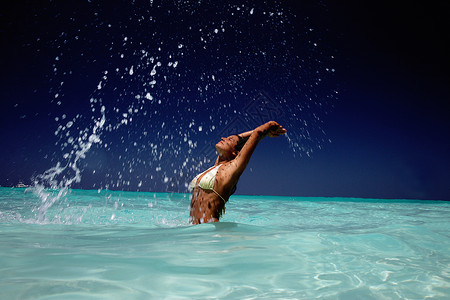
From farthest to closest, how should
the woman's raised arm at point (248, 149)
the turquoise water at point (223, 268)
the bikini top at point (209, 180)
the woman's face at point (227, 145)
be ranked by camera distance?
1. the woman's face at point (227, 145)
2. the bikini top at point (209, 180)
3. the woman's raised arm at point (248, 149)
4. the turquoise water at point (223, 268)

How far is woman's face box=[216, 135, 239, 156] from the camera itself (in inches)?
138

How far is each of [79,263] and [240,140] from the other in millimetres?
2457

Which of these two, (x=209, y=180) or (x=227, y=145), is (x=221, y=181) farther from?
(x=227, y=145)

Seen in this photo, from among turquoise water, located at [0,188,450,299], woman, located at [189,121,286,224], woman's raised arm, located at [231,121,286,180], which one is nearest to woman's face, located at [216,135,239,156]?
woman, located at [189,121,286,224]

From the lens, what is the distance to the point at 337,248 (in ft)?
7.10

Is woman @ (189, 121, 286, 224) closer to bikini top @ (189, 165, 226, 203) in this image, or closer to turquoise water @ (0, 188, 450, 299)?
bikini top @ (189, 165, 226, 203)

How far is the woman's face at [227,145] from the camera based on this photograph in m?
3.51

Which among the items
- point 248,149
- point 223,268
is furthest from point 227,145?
point 223,268

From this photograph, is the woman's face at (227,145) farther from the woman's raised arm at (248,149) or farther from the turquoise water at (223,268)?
the turquoise water at (223,268)

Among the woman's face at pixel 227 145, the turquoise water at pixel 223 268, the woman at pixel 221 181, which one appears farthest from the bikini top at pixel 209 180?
the turquoise water at pixel 223 268

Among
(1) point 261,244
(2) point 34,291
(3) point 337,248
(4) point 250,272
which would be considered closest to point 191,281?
(4) point 250,272

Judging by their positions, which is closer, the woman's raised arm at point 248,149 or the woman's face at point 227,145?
the woman's raised arm at point 248,149

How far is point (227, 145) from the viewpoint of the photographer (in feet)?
11.6

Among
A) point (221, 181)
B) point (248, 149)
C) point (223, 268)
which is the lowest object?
point (223, 268)
